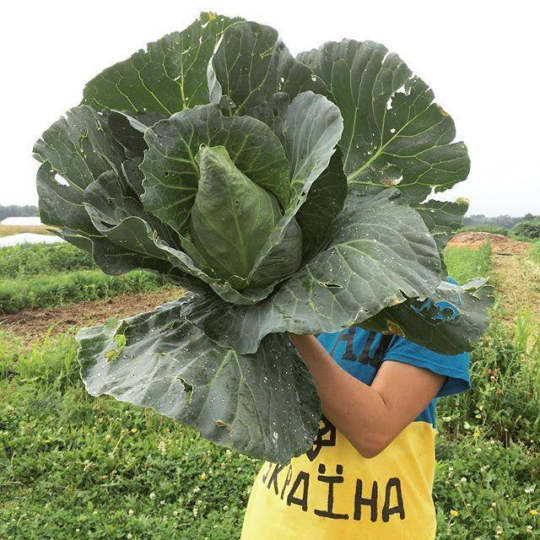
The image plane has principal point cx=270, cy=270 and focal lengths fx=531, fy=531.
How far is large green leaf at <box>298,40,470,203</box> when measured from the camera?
942 mm

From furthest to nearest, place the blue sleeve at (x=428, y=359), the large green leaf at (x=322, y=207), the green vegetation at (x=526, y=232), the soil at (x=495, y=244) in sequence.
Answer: the green vegetation at (x=526, y=232)
the soil at (x=495, y=244)
the blue sleeve at (x=428, y=359)
the large green leaf at (x=322, y=207)

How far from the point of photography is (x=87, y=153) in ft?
2.95

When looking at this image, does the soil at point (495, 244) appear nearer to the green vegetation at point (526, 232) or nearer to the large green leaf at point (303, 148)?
the green vegetation at point (526, 232)

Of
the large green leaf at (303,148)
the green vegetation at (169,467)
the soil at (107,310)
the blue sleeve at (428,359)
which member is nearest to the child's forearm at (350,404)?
the blue sleeve at (428,359)

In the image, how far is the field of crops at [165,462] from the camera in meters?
2.75

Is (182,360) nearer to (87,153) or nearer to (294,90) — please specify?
(87,153)

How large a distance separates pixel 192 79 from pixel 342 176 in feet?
1.07

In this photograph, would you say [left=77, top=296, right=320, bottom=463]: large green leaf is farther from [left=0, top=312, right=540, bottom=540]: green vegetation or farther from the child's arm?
[left=0, top=312, right=540, bottom=540]: green vegetation

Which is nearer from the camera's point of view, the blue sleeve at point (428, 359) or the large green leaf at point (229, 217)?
the large green leaf at point (229, 217)

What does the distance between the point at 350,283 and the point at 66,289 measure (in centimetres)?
805

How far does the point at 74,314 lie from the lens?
7.38 meters

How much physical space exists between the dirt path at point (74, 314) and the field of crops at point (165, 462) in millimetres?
1850

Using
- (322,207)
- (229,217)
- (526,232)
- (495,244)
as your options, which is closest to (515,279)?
(495,244)

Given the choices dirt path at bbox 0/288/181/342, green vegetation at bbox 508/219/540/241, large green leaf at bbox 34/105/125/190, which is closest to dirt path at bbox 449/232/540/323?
large green leaf at bbox 34/105/125/190
